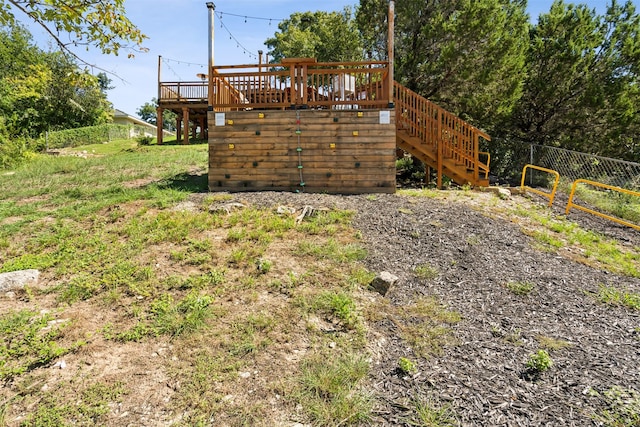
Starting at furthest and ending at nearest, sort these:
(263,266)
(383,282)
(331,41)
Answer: (331,41) < (263,266) < (383,282)

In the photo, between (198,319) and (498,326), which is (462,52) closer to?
(498,326)

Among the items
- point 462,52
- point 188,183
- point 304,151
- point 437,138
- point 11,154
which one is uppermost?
point 462,52

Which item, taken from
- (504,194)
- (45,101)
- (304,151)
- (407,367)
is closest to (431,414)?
(407,367)

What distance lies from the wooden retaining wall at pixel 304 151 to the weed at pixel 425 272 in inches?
134

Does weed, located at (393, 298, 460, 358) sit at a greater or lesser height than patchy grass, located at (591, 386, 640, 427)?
greater

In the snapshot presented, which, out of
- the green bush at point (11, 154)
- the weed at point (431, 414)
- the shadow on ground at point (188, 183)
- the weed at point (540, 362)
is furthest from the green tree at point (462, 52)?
the green bush at point (11, 154)

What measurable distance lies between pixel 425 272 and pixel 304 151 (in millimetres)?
4185

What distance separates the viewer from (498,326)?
10.6 feet

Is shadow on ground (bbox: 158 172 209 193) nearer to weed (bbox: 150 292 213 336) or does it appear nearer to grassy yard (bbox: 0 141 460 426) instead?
grassy yard (bbox: 0 141 460 426)

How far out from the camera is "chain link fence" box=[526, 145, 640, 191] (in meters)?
9.62

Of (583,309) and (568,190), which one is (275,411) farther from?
(568,190)

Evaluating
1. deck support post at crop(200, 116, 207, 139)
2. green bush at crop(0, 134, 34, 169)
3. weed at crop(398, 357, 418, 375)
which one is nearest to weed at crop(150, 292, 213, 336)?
weed at crop(398, 357, 418, 375)

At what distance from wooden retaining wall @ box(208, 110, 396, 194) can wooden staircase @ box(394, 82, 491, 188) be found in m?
1.48

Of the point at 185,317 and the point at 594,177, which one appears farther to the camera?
the point at 594,177
